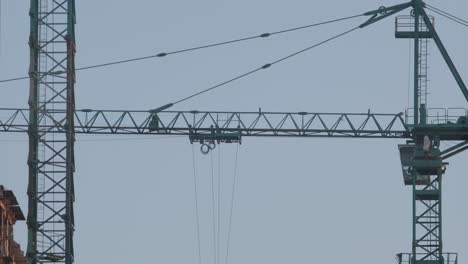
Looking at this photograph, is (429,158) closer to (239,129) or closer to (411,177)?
(411,177)

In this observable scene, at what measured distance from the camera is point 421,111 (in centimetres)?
14212

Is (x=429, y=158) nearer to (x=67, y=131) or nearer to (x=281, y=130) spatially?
(x=281, y=130)

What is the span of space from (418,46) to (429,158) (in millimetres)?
7842

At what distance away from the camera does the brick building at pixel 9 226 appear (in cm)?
14750

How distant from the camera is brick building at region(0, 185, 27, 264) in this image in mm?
147500

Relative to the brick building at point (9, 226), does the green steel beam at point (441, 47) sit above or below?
above

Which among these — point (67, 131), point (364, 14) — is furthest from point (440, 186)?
point (67, 131)

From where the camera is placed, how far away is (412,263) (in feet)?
455

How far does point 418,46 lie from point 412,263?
45.6ft

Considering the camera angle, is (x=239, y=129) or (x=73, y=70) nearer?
(x=73, y=70)

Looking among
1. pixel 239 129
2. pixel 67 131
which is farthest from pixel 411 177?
pixel 67 131

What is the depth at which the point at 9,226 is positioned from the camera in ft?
503

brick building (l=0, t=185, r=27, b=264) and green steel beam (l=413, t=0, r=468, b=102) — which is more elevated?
green steel beam (l=413, t=0, r=468, b=102)

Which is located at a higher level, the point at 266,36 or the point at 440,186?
the point at 266,36
